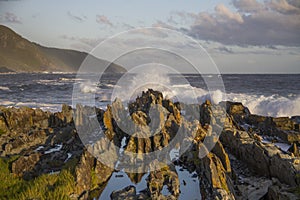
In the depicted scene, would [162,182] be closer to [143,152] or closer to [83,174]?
[83,174]

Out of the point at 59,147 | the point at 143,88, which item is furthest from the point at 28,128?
the point at 143,88

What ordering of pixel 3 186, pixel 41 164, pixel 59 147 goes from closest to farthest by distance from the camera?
1. pixel 3 186
2. pixel 41 164
3. pixel 59 147

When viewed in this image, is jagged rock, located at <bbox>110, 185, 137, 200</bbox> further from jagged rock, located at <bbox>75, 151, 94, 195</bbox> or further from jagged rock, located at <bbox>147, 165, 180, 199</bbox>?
jagged rock, located at <bbox>75, 151, 94, 195</bbox>

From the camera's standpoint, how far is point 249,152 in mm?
15938

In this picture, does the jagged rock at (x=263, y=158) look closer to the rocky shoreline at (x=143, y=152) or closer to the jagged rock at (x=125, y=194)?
the rocky shoreline at (x=143, y=152)

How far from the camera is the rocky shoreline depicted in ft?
38.4

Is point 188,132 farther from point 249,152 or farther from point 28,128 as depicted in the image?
point 28,128

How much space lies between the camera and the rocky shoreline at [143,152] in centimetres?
1171

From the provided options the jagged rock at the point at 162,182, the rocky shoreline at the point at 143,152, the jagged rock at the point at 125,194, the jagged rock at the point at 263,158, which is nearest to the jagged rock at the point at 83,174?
the rocky shoreline at the point at 143,152

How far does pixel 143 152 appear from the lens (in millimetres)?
16078

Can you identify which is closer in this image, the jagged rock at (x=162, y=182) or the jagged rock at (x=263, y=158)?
the jagged rock at (x=162, y=182)

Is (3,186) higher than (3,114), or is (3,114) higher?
(3,114)

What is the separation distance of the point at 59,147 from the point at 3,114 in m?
8.14

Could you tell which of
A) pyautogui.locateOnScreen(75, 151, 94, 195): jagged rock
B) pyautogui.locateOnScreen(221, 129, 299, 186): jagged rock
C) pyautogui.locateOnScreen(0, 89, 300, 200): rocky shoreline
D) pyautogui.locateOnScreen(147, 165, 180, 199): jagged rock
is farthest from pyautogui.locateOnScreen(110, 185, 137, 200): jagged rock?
pyautogui.locateOnScreen(221, 129, 299, 186): jagged rock
